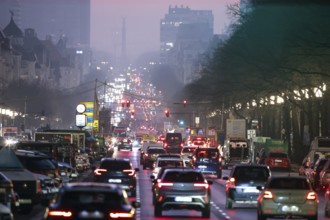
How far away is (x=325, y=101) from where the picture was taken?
92.2m

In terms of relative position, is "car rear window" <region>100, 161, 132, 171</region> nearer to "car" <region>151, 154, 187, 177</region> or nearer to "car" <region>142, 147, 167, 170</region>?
"car" <region>151, 154, 187, 177</region>

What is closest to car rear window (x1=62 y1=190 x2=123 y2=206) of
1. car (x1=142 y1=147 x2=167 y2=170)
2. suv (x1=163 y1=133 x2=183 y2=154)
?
car (x1=142 y1=147 x2=167 y2=170)

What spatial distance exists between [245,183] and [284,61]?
1636 inches

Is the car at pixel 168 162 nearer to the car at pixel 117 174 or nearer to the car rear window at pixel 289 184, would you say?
the car at pixel 117 174

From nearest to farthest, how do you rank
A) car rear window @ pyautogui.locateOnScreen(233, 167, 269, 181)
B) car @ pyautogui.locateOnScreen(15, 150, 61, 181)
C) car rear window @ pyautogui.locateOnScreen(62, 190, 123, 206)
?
car rear window @ pyautogui.locateOnScreen(62, 190, 123, 206) < car @ pyautogui.locateOnScreen(15, 150, 61, 181) < car rear window @ pyautogui.locateOnScreen(233, 167, 269, 181)

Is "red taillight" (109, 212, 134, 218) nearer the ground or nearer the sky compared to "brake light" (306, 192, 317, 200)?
nearer the sky

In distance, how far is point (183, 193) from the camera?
115ft

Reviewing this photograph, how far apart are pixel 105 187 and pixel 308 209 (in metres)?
12.9

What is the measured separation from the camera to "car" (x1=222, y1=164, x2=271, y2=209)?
39431 millimetres

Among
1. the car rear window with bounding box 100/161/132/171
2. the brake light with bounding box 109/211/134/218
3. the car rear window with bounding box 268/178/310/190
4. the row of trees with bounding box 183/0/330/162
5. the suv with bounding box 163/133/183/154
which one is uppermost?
the row of trees with bounding box 183/0/330/162

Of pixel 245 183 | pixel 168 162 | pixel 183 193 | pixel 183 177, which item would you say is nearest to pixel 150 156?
pixel 168 162

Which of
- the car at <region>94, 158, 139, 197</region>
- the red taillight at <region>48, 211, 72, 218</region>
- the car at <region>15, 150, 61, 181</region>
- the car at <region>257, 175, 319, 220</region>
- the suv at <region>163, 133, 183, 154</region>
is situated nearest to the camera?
the red taillight at <region>48, 211, 72, 218</region>

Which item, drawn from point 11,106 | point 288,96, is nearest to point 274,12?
point 288,96

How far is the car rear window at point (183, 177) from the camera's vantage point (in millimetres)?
35625
